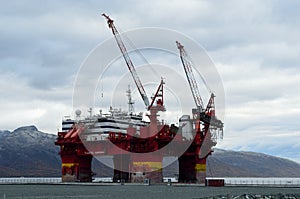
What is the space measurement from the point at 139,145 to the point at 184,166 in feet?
43.0

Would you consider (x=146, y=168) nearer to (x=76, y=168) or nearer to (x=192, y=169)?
(x=192, y=169)

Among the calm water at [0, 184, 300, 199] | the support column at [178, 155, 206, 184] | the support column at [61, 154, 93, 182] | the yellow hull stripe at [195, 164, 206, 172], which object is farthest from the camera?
the support column at [61, 154, 93, 182]

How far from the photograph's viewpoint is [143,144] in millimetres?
86750

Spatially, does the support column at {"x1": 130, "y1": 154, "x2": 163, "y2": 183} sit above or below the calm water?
above

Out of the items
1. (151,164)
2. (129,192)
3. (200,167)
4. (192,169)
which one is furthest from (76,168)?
(129,192)

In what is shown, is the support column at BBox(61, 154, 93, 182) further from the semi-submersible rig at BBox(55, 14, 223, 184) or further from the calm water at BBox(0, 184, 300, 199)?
the calm water at BBox(0, 184, 300, 199)

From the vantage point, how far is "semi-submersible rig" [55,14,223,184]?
8662 cm

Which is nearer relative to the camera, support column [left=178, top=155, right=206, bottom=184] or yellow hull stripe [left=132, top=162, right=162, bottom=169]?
yellow hull stripe [left=132, top=162, right=162, bottom=169]

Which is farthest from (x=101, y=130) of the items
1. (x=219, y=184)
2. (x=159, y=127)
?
(x=219, y=184)

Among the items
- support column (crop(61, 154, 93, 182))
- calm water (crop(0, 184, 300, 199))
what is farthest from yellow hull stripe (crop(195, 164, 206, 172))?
calm water (crop(0, 184, 300, 199))

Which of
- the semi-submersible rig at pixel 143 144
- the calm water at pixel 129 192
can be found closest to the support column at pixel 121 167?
the semi-submersible rig at pixel 143 144

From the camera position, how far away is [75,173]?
9544 centimetres

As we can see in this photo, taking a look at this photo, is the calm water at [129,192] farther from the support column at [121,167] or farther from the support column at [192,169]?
the support column at [192,169]

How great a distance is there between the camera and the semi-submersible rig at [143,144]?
86625 mm
